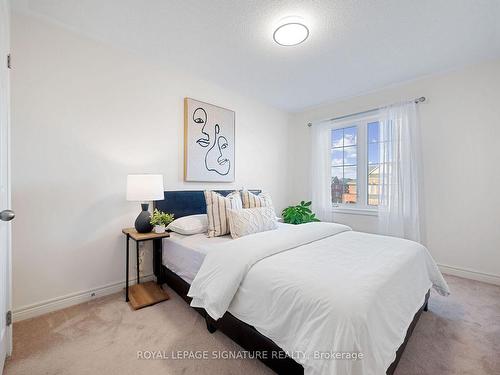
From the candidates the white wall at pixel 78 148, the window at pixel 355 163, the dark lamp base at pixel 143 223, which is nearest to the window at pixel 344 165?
the window at pixel 355 163

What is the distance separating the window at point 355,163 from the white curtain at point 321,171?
11 centimetres

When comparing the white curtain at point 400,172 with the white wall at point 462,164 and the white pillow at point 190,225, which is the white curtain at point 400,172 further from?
the white pillow at point 190,225

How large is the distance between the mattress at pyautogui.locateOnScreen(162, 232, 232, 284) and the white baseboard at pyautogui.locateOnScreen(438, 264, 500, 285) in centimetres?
271

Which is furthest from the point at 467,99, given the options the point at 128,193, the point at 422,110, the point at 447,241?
the point at 128,193

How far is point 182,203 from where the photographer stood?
264cm

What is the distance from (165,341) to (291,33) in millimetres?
2600

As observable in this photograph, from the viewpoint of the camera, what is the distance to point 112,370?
1.31m

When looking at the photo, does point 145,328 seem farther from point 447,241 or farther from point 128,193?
point 447,241

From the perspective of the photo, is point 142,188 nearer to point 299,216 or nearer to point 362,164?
point 299,216

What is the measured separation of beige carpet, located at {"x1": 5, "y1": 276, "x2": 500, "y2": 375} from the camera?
1330 millimetres

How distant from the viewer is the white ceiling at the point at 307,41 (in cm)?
174

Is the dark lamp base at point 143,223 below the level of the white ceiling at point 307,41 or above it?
below

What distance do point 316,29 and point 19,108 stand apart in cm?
249

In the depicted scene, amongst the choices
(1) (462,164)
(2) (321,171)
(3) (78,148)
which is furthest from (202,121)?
(1) (462,164)
